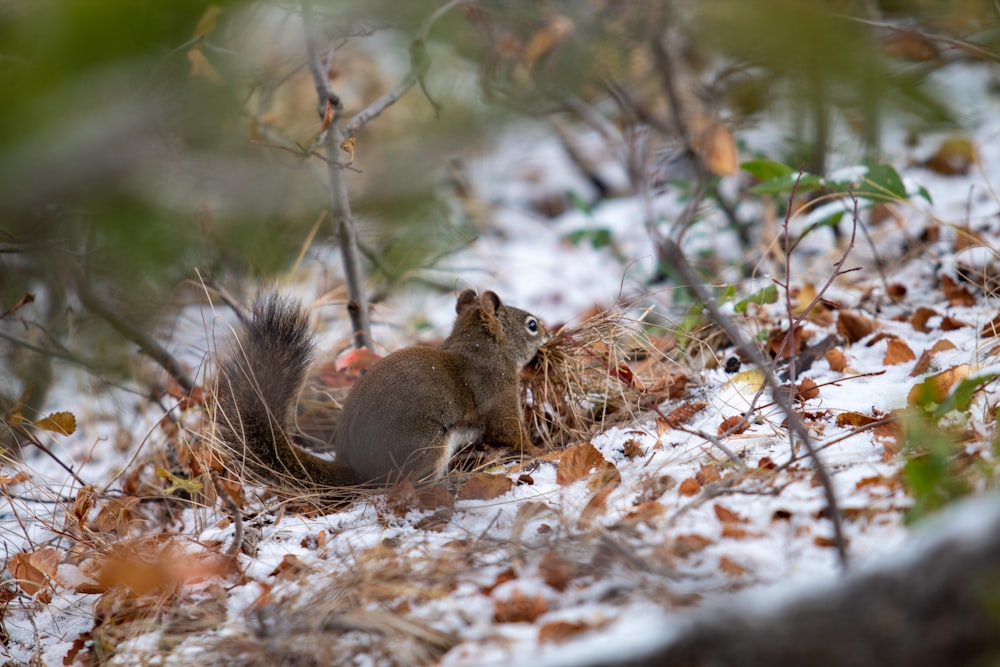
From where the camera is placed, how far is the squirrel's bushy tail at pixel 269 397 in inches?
98.6

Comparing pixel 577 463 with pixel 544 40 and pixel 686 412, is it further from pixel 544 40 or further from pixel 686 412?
pixel 544 40

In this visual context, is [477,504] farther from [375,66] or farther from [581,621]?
[375,66]

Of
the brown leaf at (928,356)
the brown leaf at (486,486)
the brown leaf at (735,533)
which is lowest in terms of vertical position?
the brown leaf at (735,533)

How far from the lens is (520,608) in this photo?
1.58 metres

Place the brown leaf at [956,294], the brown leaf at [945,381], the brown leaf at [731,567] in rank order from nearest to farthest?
the brown leaf at [731,567] → the brown leaf at [945,381] → the brown leaf at [956,294]

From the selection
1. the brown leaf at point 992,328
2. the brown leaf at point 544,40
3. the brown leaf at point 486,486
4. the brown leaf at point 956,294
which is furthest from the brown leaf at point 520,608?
the brown leaf at point 544,40

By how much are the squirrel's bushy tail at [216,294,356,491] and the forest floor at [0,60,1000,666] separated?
0.11m

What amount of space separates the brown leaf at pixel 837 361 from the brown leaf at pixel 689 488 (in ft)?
3.22

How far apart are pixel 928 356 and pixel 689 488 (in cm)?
110

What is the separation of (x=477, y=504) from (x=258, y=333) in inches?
35.9

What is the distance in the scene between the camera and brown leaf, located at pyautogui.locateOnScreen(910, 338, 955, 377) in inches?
97.7

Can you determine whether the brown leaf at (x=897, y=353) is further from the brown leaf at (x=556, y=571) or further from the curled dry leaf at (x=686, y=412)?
the brown leaf at (x=556, y=571)

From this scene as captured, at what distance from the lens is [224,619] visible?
6.15 feet

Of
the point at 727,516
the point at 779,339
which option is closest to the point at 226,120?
the point at 727,516
